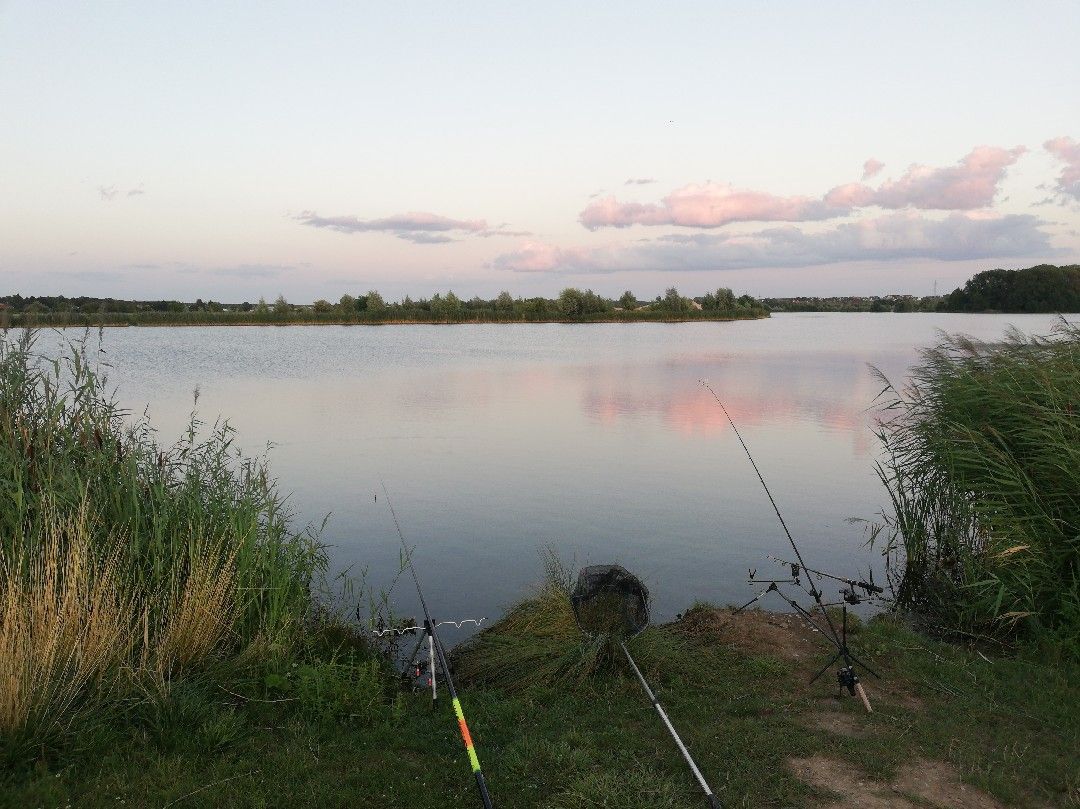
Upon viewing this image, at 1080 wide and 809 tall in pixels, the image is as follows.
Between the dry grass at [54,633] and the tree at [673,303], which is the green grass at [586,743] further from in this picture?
the tree at [673,303]

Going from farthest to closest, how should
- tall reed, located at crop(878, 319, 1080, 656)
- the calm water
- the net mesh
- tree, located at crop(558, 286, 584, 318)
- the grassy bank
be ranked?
1. tree, located at crop(558, 286, 584, 318)
2. the calm water
3. tall reed, located at crop(878, 319, 1080, 656)
4. the net mesh
5. the grassy bank

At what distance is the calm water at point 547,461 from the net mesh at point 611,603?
83.8 inches

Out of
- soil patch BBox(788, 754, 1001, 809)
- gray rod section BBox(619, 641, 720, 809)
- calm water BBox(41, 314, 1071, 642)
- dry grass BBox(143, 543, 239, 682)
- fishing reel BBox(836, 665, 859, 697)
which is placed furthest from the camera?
calm water BBox(41, 314, 1071, 642)

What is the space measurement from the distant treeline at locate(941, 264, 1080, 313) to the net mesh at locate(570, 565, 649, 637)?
90049 millimetres

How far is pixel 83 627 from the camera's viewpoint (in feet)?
19.5

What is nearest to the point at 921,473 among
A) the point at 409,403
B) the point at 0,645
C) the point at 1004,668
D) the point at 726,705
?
the point at 1004,668

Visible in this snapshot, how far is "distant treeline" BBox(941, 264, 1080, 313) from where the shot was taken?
271 ft

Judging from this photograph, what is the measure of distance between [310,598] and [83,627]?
8.74 feet

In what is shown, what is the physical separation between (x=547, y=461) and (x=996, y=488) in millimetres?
10706

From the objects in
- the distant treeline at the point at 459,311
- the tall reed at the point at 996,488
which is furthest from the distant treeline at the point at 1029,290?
the tall reed at the point at 996,488

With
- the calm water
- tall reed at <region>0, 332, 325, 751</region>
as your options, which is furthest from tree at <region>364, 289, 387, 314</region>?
tall reed at <region>0, 332, 325, 751</region>

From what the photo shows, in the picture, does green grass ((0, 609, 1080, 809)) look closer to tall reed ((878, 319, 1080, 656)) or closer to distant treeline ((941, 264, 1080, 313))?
tall reed ((878, 319, 1080, 656))

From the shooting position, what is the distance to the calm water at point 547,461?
37.2ft

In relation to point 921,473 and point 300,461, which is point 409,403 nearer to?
point 300,461
